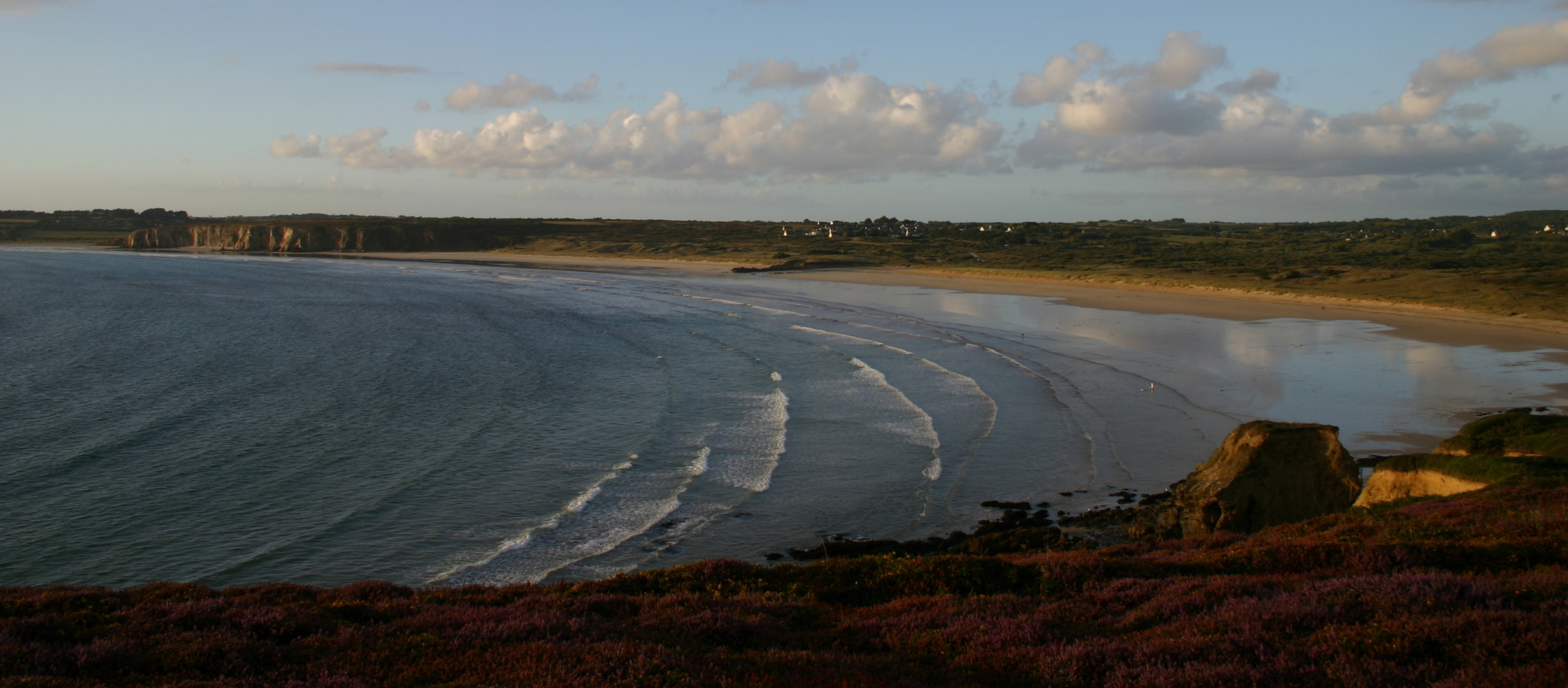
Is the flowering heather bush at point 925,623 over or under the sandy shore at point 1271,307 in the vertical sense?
under

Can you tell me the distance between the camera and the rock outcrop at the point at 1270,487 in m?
15.4

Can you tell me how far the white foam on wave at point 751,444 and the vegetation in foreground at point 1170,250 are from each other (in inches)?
1690

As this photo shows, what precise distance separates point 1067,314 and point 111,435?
4687cm

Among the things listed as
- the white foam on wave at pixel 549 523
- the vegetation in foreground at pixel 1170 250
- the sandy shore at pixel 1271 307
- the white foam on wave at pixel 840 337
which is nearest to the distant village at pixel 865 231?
the vegetation in foreground at pixel 1170 250

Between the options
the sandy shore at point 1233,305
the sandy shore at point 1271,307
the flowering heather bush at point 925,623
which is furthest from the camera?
the sandy shore at point 1233,305

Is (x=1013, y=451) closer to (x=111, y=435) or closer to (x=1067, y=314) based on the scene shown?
(x=111, y=435)

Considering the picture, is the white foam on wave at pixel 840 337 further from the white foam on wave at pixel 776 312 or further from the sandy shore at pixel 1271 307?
the sandy shore at pixel 1271 307

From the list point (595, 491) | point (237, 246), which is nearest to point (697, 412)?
point (595, 491)

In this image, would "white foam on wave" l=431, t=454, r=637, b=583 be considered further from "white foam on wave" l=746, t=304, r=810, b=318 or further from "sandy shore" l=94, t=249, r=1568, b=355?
"sandy shore" l=94, t=249, r=1568, b=355

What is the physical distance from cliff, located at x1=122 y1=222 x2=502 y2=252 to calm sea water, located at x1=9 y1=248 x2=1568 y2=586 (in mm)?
114852

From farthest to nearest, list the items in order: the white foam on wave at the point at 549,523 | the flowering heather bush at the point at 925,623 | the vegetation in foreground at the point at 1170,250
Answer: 1. the vegetation in foreground at the point at 1170,250
2. the white foam on wave at the point at 549,523
3. the flowering heather bush at the point at 925,623

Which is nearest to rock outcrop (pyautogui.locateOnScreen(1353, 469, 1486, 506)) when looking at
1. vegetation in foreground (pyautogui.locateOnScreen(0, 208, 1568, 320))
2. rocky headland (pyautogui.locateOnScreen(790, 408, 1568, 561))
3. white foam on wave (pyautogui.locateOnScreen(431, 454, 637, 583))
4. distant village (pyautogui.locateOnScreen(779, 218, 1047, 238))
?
rocky headland (pyautogui.locateOnScreen(790, 408, 1568, 561))

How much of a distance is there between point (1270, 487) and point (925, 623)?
9550 millimetres

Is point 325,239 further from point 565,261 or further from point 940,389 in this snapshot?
point 940,389
